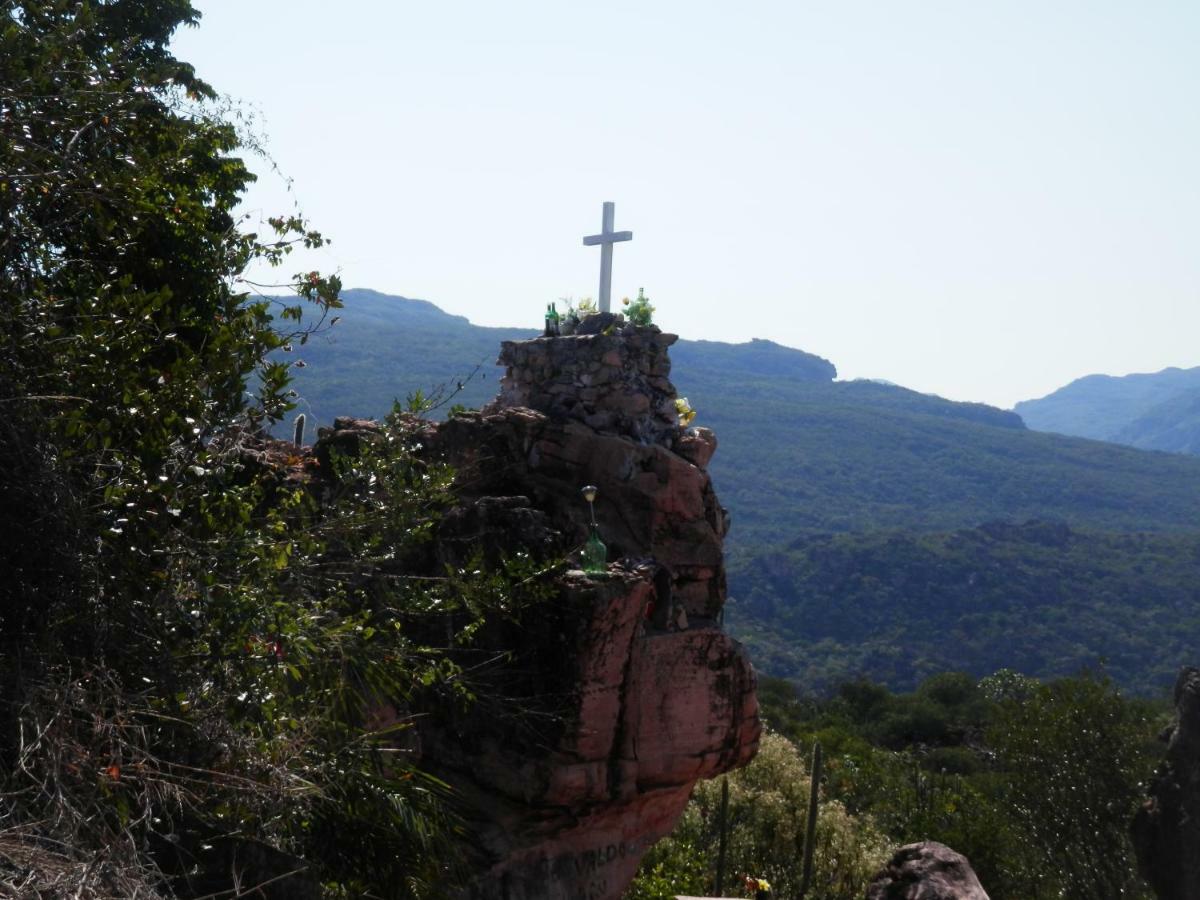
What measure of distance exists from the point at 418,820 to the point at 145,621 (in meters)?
1.58

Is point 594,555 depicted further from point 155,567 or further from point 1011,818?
point 1011,818

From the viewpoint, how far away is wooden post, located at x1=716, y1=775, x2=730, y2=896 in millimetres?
18562

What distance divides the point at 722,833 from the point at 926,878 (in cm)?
694

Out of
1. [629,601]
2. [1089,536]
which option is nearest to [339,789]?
[629,601]

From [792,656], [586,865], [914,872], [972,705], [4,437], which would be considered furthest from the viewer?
[792,656]

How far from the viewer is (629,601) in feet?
30.6

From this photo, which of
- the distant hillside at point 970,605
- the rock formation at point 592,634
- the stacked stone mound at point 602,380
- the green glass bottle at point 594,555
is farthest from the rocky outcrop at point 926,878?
the distant hillside at point 970,605

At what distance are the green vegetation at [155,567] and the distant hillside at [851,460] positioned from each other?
254 ft

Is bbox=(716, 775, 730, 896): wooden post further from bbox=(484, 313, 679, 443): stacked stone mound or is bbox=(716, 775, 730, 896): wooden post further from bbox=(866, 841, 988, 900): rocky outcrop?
bbox=(484, 313, 679, 443): stacked stone mound

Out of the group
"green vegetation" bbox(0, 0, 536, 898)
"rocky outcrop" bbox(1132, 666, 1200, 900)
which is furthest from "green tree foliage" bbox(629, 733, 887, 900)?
"green vegetation" bbox(0, 0, 536, 898)

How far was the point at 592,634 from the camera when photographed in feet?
30.2

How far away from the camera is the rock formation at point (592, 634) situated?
925cm

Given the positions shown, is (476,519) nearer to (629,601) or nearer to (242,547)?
(629,601)

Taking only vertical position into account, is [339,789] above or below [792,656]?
above
